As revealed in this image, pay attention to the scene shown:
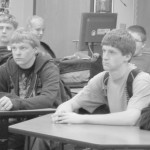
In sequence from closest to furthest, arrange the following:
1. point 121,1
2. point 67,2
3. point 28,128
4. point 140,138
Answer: point 140,138 → point 28,128 → point 121,1 → point 67,2

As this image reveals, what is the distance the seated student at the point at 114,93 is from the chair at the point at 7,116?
0.67 ft

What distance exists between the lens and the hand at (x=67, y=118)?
2.63 meters

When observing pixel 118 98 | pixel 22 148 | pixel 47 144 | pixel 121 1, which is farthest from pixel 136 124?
pixel 121 1

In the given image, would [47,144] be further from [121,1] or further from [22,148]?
[121,1]

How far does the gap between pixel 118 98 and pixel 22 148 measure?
0.87 m

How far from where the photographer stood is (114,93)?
2.90 m

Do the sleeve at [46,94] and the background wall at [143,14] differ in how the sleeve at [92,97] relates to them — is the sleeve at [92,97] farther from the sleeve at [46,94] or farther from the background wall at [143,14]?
the background wall at [143,14]

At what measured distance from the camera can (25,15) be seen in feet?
25.7

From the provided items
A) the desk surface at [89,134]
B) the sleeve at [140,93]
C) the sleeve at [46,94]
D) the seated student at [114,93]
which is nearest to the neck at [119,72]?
the seated student at [114,93]

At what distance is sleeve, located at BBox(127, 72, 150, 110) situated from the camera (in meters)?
2.70

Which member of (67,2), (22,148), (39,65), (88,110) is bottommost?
(22,148)

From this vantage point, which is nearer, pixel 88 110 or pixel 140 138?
pixel 140 138

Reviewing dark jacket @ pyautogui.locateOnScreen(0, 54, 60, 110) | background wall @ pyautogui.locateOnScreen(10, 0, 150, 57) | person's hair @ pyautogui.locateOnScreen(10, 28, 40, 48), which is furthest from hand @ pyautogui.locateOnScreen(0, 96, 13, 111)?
background wall @ pyautogui.locateOnScreen(10, 0, 150, 57)

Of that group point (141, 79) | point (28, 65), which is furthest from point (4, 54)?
point (141, 79)
